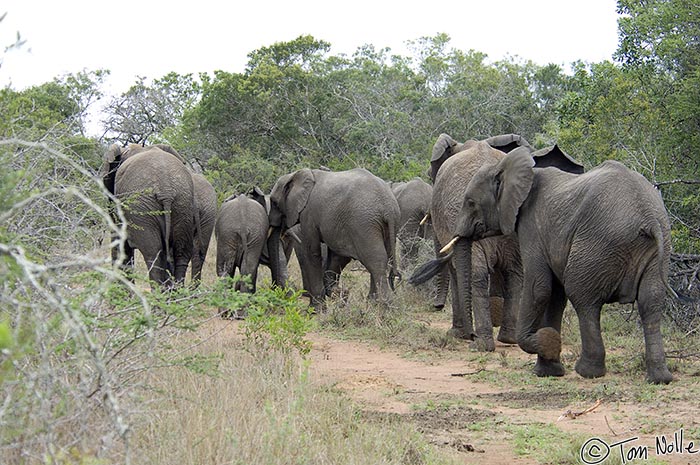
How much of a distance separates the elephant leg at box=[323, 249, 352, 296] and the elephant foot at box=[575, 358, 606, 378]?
5929 millimetres

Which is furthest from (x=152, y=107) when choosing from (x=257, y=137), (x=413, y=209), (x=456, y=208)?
(x=456, y=208)

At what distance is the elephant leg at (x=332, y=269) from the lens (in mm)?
13571

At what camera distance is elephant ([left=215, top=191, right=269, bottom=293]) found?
12.6 m

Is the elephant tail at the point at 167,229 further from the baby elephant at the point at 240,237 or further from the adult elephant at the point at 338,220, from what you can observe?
the adult elephant at the point at 338,220

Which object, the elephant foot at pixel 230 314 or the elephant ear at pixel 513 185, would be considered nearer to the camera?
the elephant foot at pixel 230 314

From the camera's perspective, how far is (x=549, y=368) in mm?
8070

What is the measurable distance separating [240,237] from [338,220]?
4.21 feet

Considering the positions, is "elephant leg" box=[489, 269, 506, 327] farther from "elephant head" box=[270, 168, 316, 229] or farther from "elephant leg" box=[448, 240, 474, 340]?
"elephant head" box=[270, 168, 316, 229]

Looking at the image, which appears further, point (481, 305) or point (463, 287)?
point (463, 287)

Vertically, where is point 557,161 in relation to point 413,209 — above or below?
above

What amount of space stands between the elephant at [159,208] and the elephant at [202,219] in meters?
1.38

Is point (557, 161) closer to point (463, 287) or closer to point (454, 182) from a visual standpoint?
point (454, 182)

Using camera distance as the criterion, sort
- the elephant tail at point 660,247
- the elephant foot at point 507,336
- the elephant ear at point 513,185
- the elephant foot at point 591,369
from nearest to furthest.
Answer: the elephant tail at point 660,247
the elephant foot at point 591,369
the elephant ear at point 513,185
the elephant foot at point 507,336
